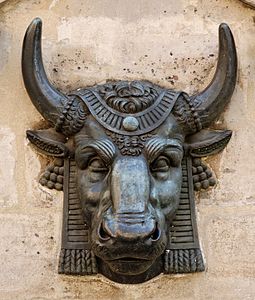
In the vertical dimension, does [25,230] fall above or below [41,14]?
below

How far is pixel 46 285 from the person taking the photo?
2.61 m

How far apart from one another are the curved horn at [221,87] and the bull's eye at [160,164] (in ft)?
0.61

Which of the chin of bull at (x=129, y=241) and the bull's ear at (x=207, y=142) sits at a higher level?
the bull's ear at (x=207, y=142)

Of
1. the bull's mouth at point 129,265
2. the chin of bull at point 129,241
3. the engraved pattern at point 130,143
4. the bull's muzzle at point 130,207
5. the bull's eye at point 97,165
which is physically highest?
the engraved pattern at point 130,143

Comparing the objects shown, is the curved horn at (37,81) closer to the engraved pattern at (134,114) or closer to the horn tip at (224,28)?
the engraved pattern at (134,114)

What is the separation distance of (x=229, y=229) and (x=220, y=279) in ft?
0.52

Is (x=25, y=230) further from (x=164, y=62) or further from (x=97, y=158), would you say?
(x=164, y=62)

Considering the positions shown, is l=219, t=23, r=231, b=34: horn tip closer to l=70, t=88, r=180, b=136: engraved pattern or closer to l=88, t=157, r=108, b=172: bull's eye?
l=70, t=88, r=180, b=136: engraved pattern

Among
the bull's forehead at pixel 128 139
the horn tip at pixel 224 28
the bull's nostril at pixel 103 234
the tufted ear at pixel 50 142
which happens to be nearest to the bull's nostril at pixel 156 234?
the bull's nostril at pixel 103 234

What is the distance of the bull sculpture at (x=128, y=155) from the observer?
2484mm

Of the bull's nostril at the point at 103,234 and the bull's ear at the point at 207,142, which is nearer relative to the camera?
the bull's nostril at the point at 103,234

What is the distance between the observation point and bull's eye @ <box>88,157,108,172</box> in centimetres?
254

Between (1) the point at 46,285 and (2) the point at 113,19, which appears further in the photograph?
(2) the point at 113,19

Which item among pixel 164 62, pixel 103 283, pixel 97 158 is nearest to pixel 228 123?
pixel 164 62
